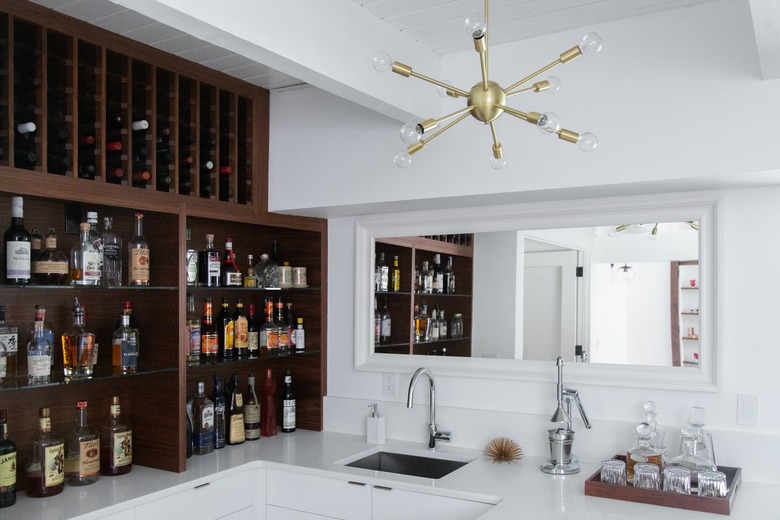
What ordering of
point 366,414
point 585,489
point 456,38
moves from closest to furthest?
point 585,489, point 456,38, point 366,414

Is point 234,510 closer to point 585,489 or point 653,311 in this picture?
point 585,489

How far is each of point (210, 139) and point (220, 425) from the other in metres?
1.25

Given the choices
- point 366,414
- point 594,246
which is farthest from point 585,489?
point 366,414

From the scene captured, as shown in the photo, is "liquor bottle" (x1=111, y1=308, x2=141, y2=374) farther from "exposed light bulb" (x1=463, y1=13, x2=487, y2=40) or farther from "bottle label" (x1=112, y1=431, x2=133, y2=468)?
"exposed light bulb" (x1=463, y1=13, x2=487, y2=40)

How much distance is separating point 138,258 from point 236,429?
37.0 inches

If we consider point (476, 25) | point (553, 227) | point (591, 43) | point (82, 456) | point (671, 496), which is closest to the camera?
point (476, 25)

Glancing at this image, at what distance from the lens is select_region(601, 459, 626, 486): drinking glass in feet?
7.61

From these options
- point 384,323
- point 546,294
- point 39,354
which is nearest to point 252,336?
point 384,323

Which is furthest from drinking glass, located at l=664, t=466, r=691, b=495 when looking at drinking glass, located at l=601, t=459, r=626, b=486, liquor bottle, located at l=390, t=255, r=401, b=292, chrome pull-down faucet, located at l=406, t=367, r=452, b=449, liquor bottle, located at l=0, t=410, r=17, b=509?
liquor bottle, located at l=0, t=410, r=17, b=509

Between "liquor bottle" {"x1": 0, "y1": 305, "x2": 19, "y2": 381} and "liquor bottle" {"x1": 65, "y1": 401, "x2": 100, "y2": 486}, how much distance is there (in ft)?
0.83

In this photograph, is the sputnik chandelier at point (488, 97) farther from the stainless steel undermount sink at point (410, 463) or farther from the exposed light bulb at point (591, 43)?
the stainless steel undermount sink at point (410, 463)

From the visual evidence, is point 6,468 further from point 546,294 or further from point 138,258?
point 546,294

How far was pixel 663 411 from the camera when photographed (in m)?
2.62

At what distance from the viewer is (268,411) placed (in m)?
3.32
